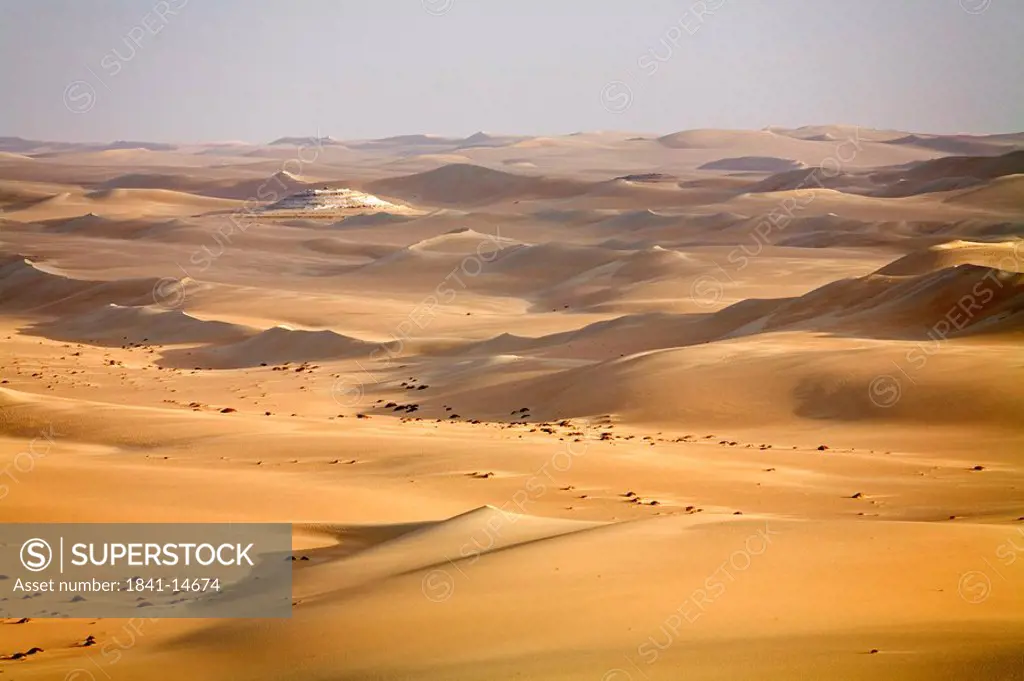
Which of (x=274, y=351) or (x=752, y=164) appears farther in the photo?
(x=752, y=164)

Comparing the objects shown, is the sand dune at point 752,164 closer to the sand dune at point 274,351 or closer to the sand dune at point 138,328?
the sand dune at point 138,328

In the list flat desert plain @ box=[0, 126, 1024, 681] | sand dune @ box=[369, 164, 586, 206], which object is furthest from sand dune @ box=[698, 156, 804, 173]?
flat desert plain @ box=[0, 126, 1024, 681]

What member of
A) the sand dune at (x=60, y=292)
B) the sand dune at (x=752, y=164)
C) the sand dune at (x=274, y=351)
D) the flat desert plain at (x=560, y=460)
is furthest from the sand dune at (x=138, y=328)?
the sand dune at (x=752, y=164)

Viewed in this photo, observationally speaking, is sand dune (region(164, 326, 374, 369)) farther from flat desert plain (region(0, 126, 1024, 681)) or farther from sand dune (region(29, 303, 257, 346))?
sand dune (region(29, 303, 257, 346))

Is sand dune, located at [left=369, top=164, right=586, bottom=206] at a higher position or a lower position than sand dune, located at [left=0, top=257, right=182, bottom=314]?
higher

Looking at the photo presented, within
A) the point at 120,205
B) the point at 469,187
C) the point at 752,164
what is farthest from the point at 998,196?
the point at 752,164

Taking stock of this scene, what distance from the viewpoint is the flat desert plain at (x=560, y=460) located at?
5.37 m

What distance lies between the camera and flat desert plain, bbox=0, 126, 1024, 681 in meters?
5.37

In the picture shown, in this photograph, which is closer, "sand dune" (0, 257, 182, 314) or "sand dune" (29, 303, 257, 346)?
"sand dune" (29, 303, 257, 346)

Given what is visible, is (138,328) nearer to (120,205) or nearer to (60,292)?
(60,292)

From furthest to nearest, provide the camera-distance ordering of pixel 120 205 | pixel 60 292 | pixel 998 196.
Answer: pixel 120 205, pixel 998 196, pixel 60 292

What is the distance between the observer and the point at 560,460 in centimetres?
1077

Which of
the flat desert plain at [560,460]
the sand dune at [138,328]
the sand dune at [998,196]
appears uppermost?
the sand dune at [998,196]

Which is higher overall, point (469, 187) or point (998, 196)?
point (469, 187)
